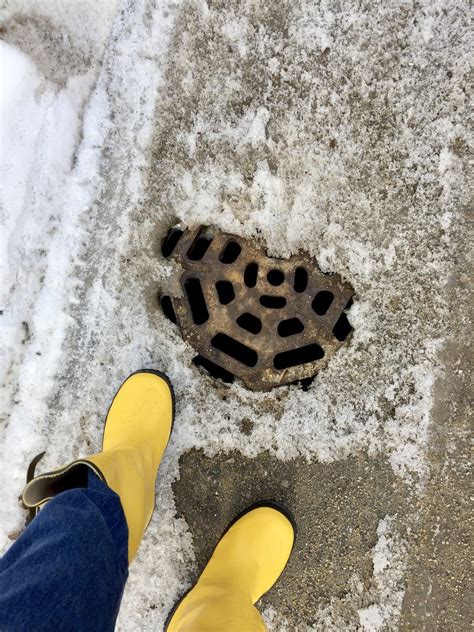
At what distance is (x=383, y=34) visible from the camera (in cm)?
161

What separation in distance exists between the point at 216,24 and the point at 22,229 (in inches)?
41.0

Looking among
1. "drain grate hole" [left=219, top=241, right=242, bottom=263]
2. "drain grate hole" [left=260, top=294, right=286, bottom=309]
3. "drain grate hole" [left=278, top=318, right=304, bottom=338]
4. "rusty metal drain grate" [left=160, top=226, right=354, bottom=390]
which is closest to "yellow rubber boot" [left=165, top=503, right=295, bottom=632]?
"rusty metal drain grate" [left=160, top=226, right=354, bottom=390]

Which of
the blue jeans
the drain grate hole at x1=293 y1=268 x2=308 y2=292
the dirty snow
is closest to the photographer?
the blue jeans

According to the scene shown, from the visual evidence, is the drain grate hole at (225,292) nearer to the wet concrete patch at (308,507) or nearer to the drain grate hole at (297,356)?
the drain grate hole at (297,356)

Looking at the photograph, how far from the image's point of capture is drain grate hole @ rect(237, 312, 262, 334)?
5.83 ft

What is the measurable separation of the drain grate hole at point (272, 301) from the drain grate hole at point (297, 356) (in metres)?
0.18

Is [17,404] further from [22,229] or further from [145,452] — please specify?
[22,229]

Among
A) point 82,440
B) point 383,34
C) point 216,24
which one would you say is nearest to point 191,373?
point 82,440

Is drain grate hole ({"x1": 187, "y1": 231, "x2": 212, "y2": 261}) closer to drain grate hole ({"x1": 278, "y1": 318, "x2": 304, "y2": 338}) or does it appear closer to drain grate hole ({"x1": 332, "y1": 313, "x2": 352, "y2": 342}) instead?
drain grate hole ({"x1": 278, "y1": 318, "x2": 304, "y2": 338})

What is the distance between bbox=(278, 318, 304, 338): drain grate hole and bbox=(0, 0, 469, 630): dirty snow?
7.5 inches

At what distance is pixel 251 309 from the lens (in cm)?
176

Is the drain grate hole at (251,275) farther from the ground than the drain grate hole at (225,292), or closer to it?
farther from the ground

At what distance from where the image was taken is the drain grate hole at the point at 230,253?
176 cm

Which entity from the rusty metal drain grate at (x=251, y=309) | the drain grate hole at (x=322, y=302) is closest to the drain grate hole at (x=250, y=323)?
the rusty metal drain grate at (x=251, y=309)
